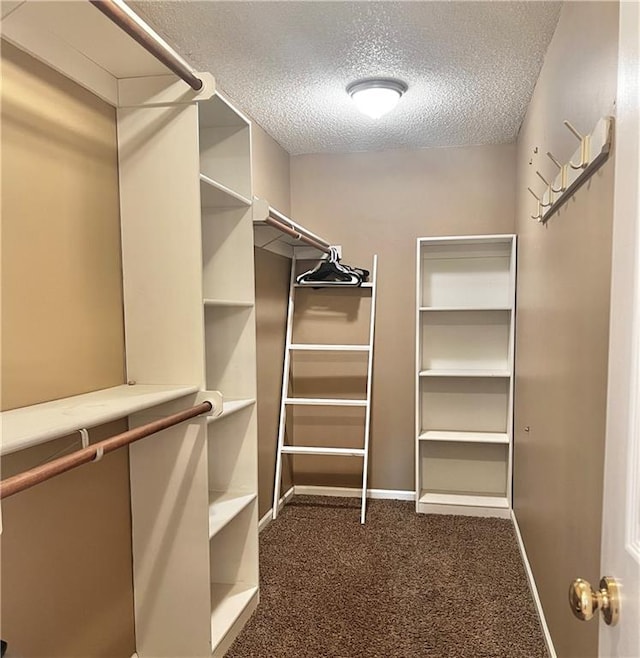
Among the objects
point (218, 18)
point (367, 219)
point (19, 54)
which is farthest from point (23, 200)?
point (367, 219)

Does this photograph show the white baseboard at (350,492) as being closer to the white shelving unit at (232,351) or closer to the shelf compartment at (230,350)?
the white shelving unit at (232,351)

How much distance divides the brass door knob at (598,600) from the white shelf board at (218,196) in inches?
65.4

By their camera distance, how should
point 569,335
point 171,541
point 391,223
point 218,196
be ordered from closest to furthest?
point 569,335
point 171,541
point 218,196
point 391,223

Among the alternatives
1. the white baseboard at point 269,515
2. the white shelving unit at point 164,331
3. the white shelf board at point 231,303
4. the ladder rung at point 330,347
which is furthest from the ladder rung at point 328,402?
the white shelving unit at point 164,331

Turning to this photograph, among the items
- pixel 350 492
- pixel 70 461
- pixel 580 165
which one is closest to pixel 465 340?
pixel 350 492

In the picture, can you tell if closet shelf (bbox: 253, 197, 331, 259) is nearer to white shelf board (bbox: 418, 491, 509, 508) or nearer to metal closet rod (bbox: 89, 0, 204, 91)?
metal closet rod (bbox: 89, 0, 204, 91)

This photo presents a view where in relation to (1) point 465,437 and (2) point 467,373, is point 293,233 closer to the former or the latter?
(2) point 467,373

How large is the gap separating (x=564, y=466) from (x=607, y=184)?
98cm

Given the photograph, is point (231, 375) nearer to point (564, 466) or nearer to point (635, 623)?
point (564, 466)

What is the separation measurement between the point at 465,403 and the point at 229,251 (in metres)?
2.15

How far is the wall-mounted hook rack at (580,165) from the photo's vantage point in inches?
51.6

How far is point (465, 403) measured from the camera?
12.3ft

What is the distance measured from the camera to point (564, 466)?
185 cm

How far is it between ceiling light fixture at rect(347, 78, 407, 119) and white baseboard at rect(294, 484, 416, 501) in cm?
255
